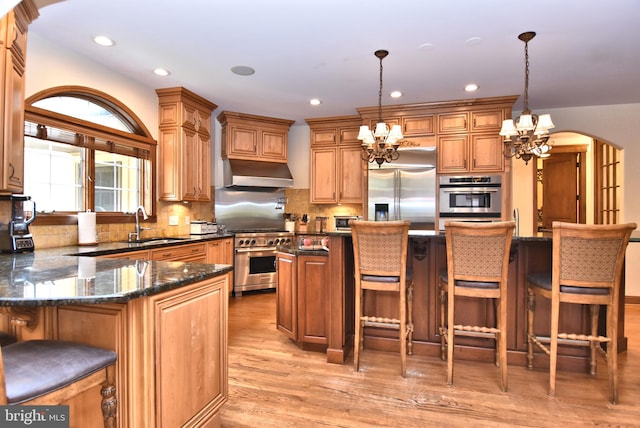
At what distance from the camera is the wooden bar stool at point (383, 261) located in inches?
97.7

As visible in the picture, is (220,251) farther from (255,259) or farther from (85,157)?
(85,157)

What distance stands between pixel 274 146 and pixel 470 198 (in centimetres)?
298

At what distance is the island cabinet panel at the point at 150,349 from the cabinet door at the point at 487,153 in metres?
3.94

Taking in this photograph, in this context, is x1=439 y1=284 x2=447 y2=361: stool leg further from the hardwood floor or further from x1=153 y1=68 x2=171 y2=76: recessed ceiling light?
→ x1=153 y1=68 x2=171 y2=76: recessed ceiling light

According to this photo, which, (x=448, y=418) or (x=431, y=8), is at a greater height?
(x=431, y=8)

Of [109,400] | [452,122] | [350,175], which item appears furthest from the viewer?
[350,175]

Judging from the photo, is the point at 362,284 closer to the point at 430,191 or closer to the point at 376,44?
the point at 376,44

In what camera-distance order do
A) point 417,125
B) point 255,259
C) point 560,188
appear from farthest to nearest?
point 560,188 < point 255,259 < point 417,125

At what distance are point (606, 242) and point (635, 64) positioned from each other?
240 centimetres

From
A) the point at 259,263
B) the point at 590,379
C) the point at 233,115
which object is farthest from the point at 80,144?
the point at 590,379

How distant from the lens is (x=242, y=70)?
143 inches

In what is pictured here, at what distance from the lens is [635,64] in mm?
3373

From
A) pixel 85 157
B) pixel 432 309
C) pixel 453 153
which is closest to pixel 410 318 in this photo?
pixel 432 309

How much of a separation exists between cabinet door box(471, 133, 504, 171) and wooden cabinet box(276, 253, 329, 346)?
108 inches
